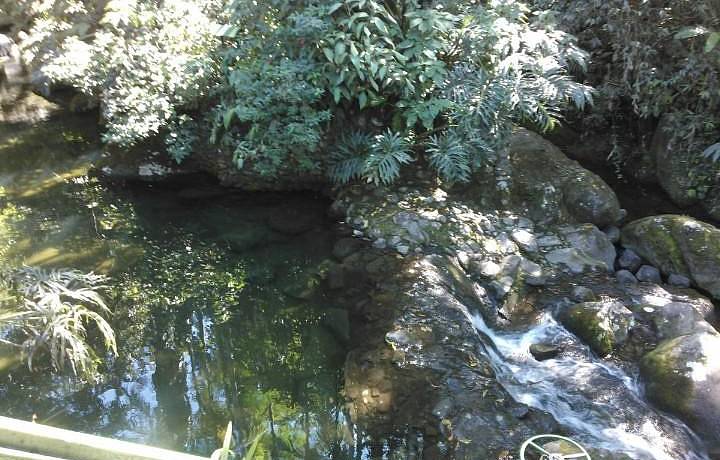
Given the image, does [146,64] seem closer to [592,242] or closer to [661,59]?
[592,242]

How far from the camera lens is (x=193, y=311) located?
5.34 m

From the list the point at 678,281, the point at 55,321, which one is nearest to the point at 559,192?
the point at 678,281

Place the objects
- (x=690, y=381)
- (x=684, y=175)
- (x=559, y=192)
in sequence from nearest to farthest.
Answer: (x=690, y=381)
(x=559, y=192)
(x=684, y=175)

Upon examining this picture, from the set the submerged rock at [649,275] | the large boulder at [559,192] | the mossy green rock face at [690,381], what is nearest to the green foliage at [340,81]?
the large boulder at [559,192]

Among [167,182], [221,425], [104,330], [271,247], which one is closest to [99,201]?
[167,182]

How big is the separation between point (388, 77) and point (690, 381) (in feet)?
13.7

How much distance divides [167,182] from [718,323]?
673cm

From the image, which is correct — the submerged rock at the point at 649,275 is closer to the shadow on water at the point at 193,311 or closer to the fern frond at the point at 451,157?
the fern frond at the point at 451,157

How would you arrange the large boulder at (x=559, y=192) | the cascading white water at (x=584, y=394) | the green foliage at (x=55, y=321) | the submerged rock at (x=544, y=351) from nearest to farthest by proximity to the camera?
the cascading white water at (x=584, y=394) → the green foliage at (x=55, y=321) → the submerged rock at (x=544, y=351) → the large boulder at (x=559, y=192)

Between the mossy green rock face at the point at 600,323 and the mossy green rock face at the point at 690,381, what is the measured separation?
1.43ft

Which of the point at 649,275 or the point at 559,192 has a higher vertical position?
the point at 559,192

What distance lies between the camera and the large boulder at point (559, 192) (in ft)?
21.6

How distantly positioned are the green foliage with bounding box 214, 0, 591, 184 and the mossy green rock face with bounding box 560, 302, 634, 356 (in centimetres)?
216

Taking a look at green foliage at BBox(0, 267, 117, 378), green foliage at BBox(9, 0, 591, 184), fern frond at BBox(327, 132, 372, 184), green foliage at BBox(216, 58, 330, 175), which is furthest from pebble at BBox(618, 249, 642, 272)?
green foliage at BBox(0, 267, 117, 378)
